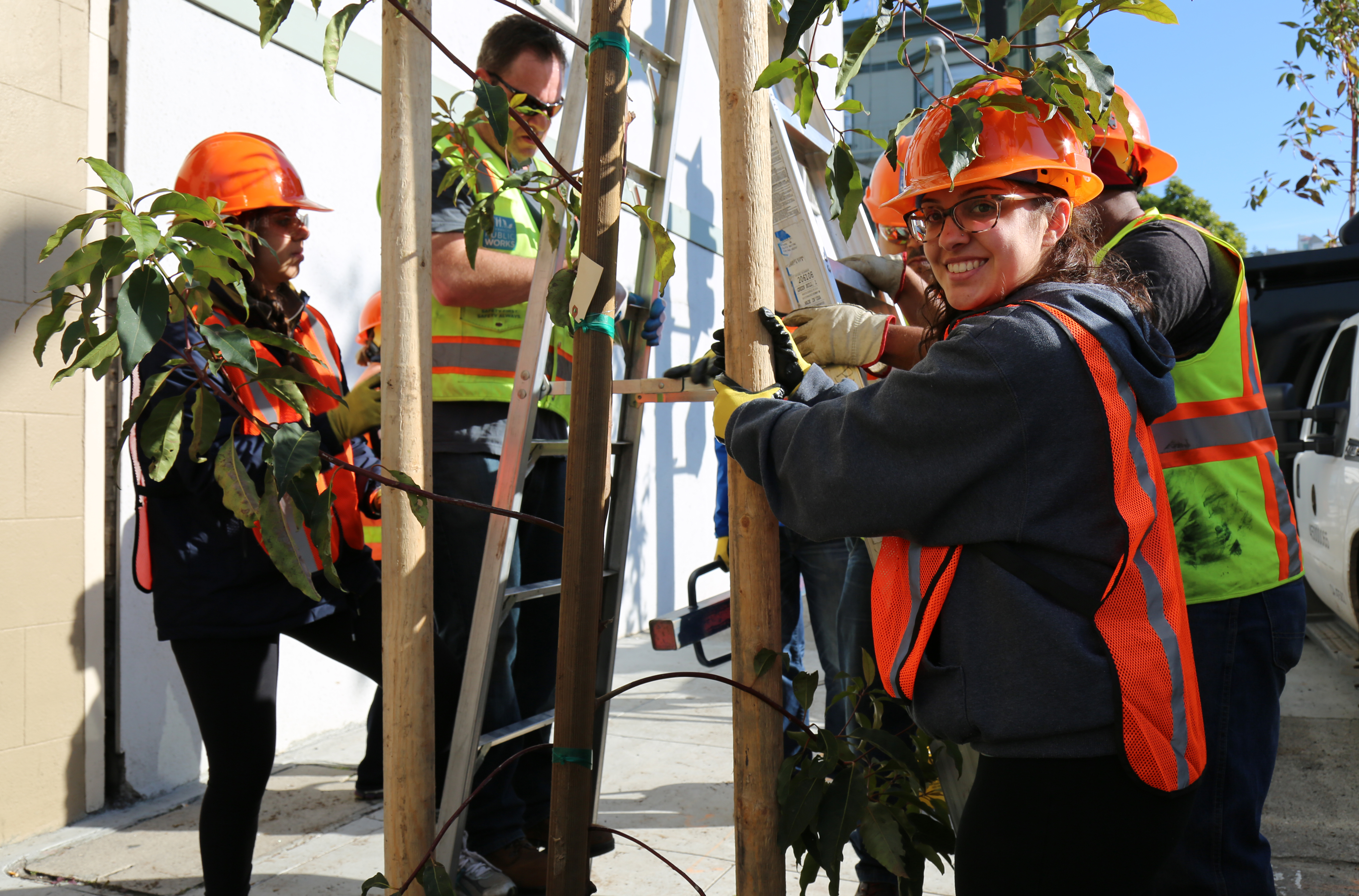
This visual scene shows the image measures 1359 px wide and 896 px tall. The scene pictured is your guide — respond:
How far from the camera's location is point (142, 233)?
49.6 inches

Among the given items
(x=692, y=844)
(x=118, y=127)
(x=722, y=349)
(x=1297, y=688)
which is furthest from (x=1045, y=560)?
(x=1297, y=688)

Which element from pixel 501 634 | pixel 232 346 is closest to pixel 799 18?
pixel 232 346

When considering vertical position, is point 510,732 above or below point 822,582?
below

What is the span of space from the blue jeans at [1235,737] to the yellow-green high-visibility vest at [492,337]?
5.16 ft

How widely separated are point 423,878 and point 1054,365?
4.20 feet

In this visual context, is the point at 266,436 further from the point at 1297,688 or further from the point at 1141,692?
the point at 1297,688

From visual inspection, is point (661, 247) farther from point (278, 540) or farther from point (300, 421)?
point (300, 421)

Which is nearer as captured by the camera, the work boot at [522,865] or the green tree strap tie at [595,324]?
the green tree strap tie at [595,324]

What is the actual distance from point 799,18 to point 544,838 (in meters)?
2.31

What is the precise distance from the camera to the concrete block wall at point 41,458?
293 cm

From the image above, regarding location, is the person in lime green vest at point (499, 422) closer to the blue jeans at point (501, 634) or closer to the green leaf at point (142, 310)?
the blue jeans at point (501, 634)

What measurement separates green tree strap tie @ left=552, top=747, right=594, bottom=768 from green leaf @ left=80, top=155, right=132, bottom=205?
97cm

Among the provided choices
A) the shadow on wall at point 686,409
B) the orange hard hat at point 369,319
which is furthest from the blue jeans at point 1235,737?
the shadow on wall at point 686,409

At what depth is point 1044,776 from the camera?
4.43 feet
